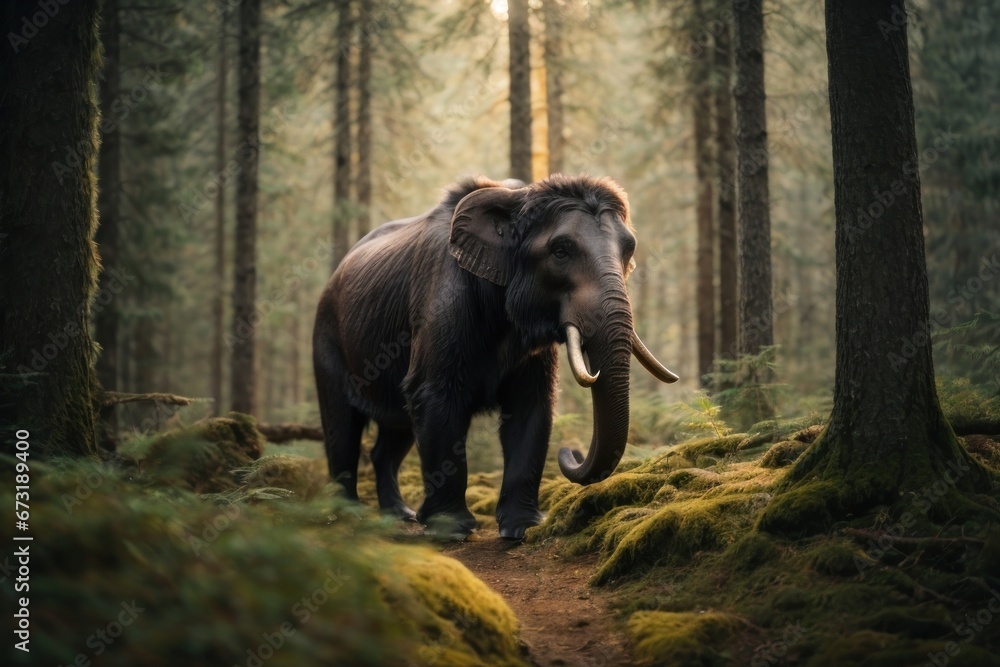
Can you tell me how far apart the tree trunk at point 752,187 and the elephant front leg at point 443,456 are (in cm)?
484

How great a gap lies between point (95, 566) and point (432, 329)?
15.2 ft

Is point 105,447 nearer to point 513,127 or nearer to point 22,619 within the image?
point 22,619

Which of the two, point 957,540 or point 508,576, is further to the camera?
point 508,576

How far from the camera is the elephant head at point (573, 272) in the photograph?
6566mm

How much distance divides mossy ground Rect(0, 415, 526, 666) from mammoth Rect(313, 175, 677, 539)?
2.53 meters

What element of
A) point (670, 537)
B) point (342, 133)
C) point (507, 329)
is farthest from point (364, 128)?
point (670, 537)

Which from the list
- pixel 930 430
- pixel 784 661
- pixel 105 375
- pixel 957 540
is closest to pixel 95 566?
pixel 784 661

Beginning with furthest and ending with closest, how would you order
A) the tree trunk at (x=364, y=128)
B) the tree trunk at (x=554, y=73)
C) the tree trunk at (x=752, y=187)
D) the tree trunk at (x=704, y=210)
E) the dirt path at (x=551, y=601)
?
the tree trunk at (x=364, y=128)
the tree trunk at (x=554, y=73)
the tree trunk at (x=704, y=210)
the tree trunk at (x=752, y=187)
the dirt path at (x=551, y=601)

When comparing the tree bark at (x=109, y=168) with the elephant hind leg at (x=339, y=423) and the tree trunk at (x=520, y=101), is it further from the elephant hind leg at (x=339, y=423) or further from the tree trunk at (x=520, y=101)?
the tree trunk at (x=520, y=101)

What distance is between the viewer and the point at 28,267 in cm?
614

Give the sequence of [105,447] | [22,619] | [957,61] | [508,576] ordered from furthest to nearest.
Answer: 1. [957,61]
2. [105,447]
3. [508,576]
4. [22,619]

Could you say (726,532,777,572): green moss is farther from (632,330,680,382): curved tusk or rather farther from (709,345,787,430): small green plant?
(709,345,787,430): small green plant

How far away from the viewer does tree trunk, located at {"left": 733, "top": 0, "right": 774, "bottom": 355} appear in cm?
1063

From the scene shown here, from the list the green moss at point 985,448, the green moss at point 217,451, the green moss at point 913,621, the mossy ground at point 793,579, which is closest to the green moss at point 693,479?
the mossy ground at point 793,579
